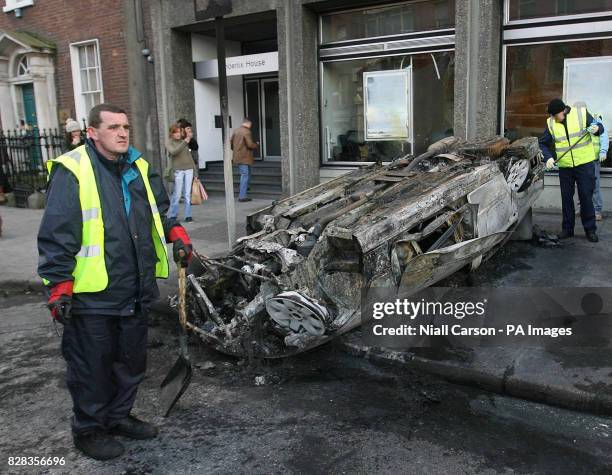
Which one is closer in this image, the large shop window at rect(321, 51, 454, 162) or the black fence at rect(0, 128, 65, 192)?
the large shop window at rect(321, 51, 454, 162)

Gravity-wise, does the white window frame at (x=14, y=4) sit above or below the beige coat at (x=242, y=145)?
above

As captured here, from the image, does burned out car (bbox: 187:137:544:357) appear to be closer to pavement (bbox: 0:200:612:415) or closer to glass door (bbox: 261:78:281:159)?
pavement (bbox: 0:200:612:415)

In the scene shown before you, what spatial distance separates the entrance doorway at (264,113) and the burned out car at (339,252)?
873 cm

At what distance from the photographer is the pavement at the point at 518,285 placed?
3889 millimetres

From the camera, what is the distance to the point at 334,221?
4.70m

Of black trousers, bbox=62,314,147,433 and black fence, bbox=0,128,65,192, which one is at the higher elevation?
black fence, bbox=0,128,65,192

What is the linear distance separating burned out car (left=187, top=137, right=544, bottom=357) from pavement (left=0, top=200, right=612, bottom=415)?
544 millimetres

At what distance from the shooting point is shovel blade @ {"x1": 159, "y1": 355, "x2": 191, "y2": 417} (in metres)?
3.69

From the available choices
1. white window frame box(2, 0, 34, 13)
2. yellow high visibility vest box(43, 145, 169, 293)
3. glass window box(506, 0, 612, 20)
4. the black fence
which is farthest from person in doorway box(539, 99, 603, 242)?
white window frame box(2, 0, 34, 13)

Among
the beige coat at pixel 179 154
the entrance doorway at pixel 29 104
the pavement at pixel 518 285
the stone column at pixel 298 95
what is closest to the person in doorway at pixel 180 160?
the beige coat at pixel 179 154

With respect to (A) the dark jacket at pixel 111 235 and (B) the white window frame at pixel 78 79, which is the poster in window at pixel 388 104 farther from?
(A) the dark jacket at pixel 111 235

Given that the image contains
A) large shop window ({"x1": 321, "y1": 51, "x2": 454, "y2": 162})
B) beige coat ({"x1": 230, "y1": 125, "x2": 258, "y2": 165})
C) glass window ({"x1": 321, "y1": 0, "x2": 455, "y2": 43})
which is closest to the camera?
glass window ({"x1": 321, "y1": 0, "x2": 455, "y2": 43})

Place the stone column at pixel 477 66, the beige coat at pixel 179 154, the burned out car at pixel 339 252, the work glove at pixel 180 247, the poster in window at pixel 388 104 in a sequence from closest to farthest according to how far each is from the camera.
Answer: the work glove at pixel 180 247 < the burned out car at pixel 339 252 < the stone column at pixel 477 66 < the beige coat at pixel 179 154 < the poster in window at pixel 388 104

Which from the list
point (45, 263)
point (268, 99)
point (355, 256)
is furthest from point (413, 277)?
point (268, 99)
